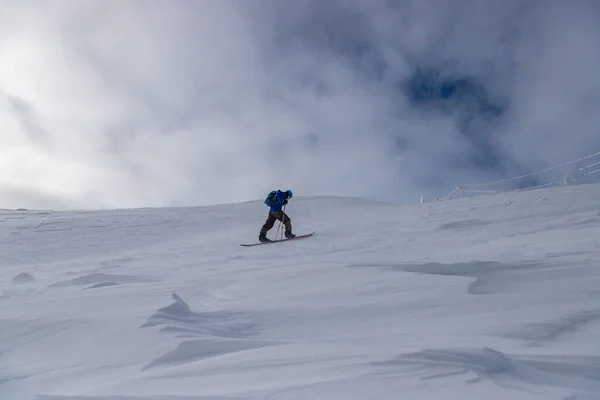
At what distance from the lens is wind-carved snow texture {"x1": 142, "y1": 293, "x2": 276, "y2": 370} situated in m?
2.59

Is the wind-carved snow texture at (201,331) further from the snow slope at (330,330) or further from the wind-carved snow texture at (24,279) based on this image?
the wind-carved snow texture at (24,279)

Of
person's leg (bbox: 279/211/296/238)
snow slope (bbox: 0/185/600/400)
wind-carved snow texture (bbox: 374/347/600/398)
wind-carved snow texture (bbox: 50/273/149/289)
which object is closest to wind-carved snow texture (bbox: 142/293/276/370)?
snow slope (bbox: 0/185/600/400)

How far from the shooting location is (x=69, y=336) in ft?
10.2

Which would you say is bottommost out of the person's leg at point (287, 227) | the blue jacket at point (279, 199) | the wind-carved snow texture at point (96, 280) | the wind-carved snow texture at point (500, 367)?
the wind-carved snow texture at point (500, 367)

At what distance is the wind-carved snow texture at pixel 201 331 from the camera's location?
2.59 metres

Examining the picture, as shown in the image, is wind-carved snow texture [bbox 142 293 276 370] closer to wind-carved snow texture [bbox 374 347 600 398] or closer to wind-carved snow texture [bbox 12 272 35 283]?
wind-carved snow texture [bbox 374 347 600 398]

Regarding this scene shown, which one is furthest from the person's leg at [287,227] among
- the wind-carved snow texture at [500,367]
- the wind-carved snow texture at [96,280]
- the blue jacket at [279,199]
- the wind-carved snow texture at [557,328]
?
the wind-carved snow texture at [500,367]

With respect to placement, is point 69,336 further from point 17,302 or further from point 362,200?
point 362,200

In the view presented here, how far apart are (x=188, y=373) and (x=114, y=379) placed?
35cm

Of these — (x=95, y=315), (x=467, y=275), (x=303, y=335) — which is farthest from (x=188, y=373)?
(x=467, y=275)

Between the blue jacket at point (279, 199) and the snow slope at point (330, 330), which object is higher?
the blue jacket at point (279, 199)

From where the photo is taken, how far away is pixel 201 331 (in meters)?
3.05

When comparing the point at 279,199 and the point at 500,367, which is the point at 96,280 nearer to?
the point at 500,367

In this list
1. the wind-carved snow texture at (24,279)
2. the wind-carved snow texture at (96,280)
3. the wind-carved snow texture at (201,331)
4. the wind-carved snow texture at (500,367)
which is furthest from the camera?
the wind-carved snow texture at (24,279)
